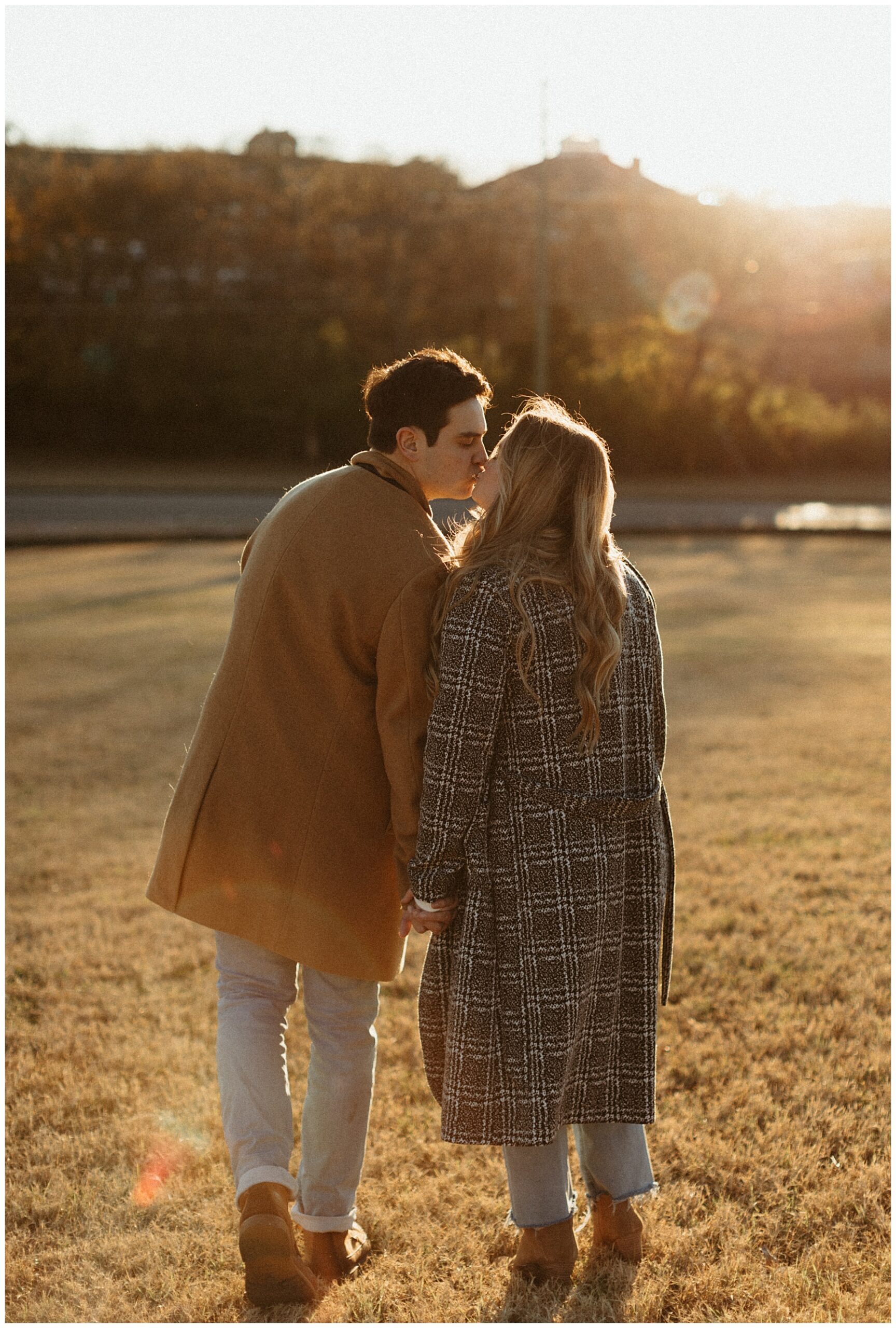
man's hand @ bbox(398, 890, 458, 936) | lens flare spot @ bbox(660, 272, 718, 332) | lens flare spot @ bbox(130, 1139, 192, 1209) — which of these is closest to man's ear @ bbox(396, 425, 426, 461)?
man's hand @ bbox(398, 890, 458, 936)

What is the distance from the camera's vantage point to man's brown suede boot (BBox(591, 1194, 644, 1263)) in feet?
8.67

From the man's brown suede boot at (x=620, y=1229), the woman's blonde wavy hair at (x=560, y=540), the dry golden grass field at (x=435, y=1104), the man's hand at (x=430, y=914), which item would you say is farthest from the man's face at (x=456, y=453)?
the dry golden grass field at (x=435, y=1104)

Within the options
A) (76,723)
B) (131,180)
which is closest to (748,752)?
(76,723)

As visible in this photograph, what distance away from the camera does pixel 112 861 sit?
5.21m

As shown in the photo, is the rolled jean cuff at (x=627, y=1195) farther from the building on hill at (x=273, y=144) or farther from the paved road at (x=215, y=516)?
the building on hill at (x=273, y=144)

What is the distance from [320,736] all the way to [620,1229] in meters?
1.28

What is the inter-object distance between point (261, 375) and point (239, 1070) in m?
31.3

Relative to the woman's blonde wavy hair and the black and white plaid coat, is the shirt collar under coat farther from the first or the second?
the black and white plaid coat

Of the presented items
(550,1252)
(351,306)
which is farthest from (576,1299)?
(351,306)

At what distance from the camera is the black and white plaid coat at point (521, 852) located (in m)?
2.33

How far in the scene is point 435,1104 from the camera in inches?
132

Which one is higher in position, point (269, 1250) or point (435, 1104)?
point (269, 1250)

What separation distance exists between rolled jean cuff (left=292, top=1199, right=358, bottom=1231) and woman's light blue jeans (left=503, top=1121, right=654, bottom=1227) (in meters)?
0.36

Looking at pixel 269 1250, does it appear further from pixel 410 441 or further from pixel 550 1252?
pixel 410 441
